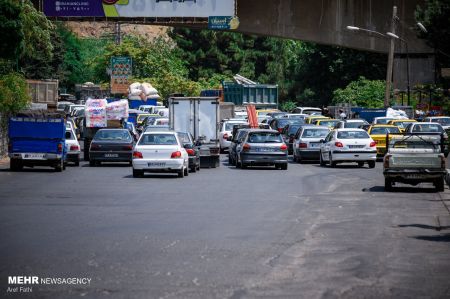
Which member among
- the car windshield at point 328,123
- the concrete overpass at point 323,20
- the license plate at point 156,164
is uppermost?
the concrete overpass at point 323,20

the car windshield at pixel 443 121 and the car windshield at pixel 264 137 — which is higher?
the car windshield at pixel 443 121

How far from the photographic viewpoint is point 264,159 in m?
43.2

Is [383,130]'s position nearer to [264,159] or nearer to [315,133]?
[315,133]

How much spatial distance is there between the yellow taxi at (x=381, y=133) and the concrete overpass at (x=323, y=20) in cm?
2859

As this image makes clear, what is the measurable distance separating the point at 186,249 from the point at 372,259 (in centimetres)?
266

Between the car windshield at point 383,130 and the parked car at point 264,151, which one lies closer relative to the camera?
the parked car at point 264,151

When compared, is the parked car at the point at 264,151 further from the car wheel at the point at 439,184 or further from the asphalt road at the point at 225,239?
the car wheel at the point at 439,184

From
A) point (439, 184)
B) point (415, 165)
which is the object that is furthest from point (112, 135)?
point (415, 165)

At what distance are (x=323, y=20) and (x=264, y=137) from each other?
36397 mm

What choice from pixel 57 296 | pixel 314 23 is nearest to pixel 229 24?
pixel 314 23

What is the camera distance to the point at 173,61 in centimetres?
12456

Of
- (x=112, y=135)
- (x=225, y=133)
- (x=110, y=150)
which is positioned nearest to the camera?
(x=110, y=150)

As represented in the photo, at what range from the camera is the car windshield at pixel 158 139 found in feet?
122

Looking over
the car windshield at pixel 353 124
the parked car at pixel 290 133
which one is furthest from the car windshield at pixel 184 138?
the car windshield at pixel 353 124
